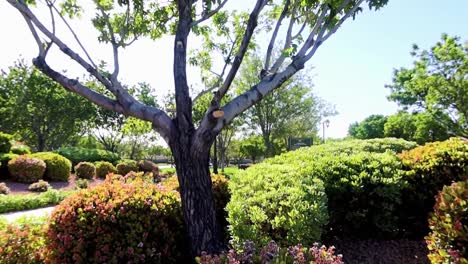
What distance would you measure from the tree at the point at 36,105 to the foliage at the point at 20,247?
81.2 ft

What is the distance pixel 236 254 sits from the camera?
262cm

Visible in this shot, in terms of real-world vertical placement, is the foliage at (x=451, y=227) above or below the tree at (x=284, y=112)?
below

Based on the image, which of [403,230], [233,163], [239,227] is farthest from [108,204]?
[233,163]

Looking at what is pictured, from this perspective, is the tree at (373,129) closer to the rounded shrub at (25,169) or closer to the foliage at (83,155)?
the foliage at (83,155)

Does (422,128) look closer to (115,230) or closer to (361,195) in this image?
(361,195)

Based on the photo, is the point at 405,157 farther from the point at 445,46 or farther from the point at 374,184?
the point at 445,46

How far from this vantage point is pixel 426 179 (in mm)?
4996

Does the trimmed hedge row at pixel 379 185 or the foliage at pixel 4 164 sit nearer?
the trimmed hedge row at pixel 379 185

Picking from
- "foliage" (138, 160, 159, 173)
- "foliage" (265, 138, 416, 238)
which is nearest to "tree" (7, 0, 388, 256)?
"foliage" (265, 138, 416, 238)

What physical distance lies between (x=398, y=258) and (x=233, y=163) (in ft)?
176

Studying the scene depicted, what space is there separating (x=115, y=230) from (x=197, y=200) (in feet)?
2.88

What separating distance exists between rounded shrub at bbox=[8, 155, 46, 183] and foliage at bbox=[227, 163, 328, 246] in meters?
14.6

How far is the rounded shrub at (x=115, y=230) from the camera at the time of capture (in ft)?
11.2

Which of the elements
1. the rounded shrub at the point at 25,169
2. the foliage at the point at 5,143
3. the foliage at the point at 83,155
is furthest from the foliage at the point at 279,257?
the foliage at the point at 83,155
